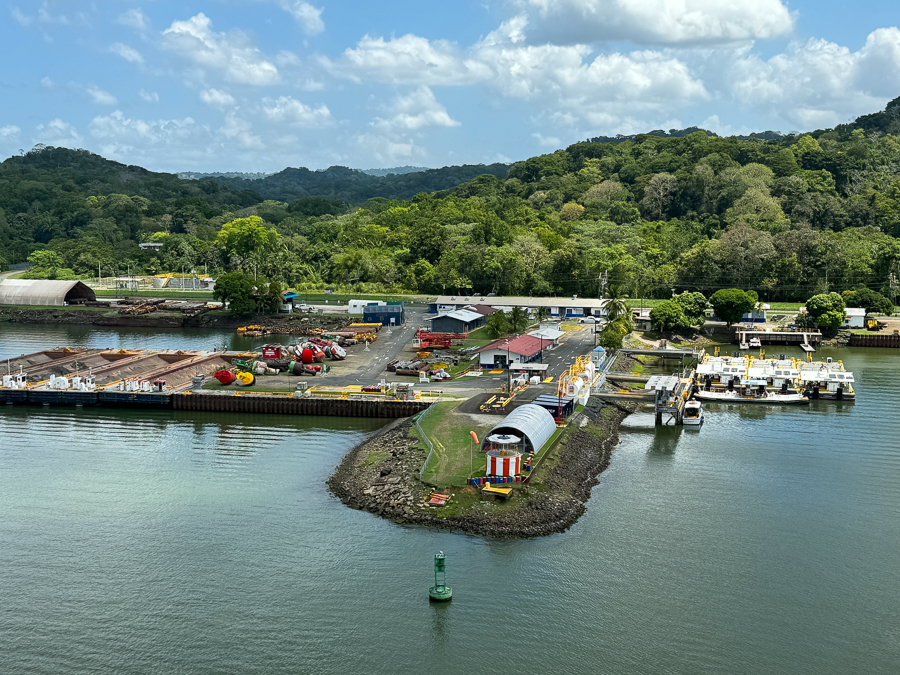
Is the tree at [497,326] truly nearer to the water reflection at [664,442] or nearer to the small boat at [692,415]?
the small boat at [692,415]

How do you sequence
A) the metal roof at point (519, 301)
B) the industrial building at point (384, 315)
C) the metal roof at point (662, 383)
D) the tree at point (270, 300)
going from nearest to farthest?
1. the metal roof at point (662, 383)
2. the industrial building at point (384, 315)
3. the metal roof at point (519, 301)
4. the tree at point (270, 300)

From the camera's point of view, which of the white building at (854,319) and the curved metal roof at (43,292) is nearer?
the white building at (854,319)

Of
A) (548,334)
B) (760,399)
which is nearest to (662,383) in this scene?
(760,399)

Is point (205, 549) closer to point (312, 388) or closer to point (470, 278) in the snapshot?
point (312, 388)

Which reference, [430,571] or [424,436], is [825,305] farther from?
[430,571]

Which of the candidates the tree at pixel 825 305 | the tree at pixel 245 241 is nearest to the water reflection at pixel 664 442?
the tree at pixel 825 305

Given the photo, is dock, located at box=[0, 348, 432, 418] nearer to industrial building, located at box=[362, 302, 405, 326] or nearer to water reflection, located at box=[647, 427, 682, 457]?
water reflection, located at box=[647, 427, 682, 457]

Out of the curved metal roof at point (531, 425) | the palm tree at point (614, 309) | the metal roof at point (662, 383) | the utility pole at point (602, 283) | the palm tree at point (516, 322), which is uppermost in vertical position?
the utility pole at point (602, 283)

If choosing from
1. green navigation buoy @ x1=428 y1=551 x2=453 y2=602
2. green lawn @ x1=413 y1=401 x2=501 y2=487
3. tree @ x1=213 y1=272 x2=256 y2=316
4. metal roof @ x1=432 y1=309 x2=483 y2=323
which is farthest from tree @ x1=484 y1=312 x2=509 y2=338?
green navigation buoy @ x1=428 y1=551 x2=453 y2=602
